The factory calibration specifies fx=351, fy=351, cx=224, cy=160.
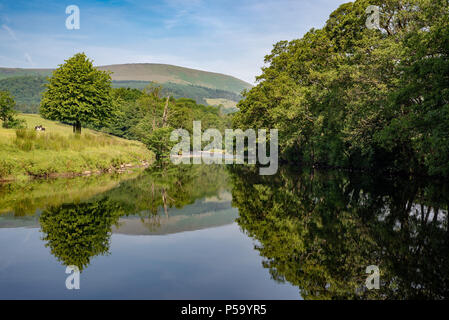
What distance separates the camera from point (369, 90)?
2500 centimetres

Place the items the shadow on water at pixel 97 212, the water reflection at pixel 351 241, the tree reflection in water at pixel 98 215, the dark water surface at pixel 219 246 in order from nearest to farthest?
the dark water surface at pixel 219 246 < the water reflection at pixel 351 241 < the tree reflection in water at pixel 98 215 < the shadow on water at pixel 97 212

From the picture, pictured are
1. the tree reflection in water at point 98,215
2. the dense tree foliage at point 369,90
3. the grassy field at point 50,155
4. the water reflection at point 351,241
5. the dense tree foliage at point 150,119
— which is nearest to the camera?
the water reflection at point 351,241

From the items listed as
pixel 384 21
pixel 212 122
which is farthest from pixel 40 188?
pixel 212 122

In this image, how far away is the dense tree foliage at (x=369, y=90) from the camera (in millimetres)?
17500

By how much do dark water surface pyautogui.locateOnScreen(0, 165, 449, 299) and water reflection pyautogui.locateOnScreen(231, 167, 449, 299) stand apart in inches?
1.2

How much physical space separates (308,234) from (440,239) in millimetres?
3601

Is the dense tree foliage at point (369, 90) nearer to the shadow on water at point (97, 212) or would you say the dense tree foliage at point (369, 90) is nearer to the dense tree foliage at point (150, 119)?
the shadow on water at point (97, 212)

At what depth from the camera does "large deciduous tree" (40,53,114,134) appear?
40625mm

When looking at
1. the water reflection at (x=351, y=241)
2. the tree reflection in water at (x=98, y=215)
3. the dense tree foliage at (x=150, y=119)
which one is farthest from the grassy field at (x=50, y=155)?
the water reflection at (x=351, y=241)

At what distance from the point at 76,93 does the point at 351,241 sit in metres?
39.1

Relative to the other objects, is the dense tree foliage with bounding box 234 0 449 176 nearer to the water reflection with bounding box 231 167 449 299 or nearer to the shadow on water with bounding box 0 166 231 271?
the water reflection with bounding box 231 167 449 299

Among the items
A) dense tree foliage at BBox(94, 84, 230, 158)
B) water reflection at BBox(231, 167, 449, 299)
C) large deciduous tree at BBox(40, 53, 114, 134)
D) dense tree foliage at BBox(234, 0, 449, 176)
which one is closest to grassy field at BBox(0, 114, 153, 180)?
large deciduous tree at BBox(40, 53, 114, 134)

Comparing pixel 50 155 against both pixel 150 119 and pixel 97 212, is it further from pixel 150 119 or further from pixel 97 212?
pixel 150 119

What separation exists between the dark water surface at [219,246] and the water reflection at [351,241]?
1.2 inches
